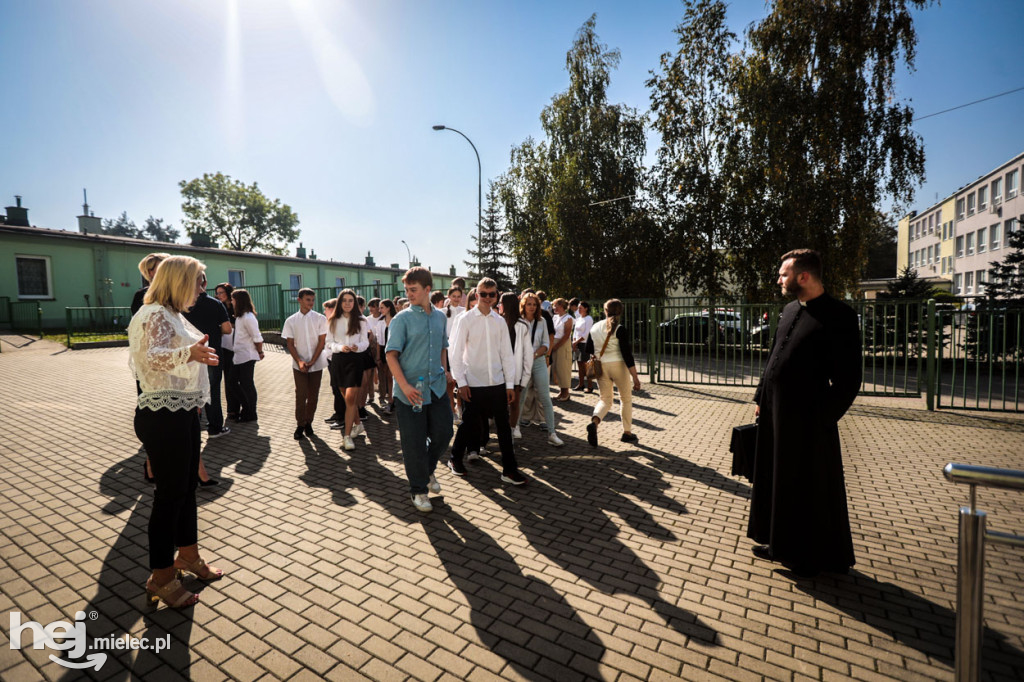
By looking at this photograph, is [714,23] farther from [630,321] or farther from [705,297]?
[630,321]

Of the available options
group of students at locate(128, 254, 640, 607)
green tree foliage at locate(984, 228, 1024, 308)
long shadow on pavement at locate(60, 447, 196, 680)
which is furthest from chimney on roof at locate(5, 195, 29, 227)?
green tree foliage at locate(984, 228, 1024, 308)

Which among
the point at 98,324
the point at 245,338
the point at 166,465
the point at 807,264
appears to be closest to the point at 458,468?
the point at 166,465

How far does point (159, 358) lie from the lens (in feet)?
9.86

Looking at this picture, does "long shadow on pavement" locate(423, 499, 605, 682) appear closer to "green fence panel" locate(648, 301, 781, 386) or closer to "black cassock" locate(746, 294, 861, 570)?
"black cassock" locate(746, 294, 861, 570)

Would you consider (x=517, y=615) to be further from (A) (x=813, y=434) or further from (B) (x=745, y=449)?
(A) (x=813, y=434)

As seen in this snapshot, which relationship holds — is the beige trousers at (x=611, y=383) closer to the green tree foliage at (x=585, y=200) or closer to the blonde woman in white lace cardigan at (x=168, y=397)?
the blonde woman in white lace cardigan at (x=168, y=397)

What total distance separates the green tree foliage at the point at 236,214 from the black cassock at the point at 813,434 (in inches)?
2221

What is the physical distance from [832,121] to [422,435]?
652 inches

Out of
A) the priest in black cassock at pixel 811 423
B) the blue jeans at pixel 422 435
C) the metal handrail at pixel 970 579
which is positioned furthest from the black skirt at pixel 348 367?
the metal handrail at pixel 970 579

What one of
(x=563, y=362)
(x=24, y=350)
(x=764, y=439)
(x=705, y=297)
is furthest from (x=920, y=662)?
(x=24, y=350)

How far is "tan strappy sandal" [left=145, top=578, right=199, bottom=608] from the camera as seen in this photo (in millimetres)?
3104

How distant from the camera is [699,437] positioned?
7.48 metres

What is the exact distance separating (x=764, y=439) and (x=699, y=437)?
3865 mm

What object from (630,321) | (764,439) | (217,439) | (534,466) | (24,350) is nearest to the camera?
(764,439)
